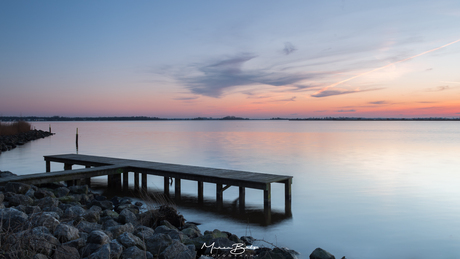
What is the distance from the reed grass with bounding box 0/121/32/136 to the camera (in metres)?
40.6

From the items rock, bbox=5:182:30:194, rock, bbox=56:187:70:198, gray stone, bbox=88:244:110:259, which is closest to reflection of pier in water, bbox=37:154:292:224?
rock, bbox=5:182:30:194

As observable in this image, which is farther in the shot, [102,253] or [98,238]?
[98,238]

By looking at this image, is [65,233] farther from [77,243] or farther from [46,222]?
[46,222]

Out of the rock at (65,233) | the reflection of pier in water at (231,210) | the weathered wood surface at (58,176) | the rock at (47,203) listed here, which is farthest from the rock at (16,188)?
the rock at (65,233)

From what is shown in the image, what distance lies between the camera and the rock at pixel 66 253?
4445 mm

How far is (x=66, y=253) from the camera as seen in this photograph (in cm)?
450

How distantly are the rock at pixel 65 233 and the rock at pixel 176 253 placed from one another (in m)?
1.40

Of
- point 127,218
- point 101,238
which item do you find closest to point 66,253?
point 101,238

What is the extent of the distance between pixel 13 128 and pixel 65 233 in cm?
4809

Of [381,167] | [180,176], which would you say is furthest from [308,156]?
[180,176]

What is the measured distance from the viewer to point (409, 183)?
15445 millimetres

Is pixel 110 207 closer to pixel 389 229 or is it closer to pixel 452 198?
pixel 389 229

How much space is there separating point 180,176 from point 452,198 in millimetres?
9928

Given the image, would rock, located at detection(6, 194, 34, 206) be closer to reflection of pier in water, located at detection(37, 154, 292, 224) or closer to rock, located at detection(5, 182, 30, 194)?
rock, located at detection(5, 182, 30, 194)
